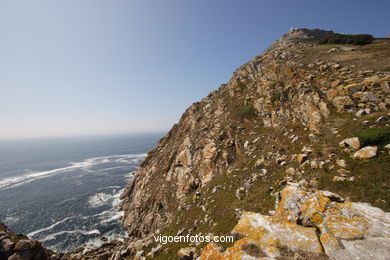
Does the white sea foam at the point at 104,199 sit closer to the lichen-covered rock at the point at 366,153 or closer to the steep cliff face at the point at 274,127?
the steep cliff face at the point at 274,127

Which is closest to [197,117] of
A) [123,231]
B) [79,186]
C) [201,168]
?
[201,168]

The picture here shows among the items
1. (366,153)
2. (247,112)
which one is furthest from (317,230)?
(247,112)

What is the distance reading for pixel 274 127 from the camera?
83.8ft

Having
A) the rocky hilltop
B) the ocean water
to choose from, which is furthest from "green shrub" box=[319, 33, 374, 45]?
the ocean water

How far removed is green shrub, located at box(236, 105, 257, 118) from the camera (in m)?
32.2

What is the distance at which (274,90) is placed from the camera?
30438 mm

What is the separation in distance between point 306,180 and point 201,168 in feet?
58.7

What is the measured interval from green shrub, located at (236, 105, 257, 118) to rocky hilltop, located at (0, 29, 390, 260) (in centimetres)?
31

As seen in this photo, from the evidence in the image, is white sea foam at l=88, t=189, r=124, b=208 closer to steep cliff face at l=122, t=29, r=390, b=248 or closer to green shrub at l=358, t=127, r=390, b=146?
steep cliff face at l=122, t=29, r=390, b=248

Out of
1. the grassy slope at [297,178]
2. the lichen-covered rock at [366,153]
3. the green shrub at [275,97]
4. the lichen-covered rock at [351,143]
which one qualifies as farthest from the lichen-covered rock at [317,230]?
the green shrub at [275,97]

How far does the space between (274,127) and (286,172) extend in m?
12.0

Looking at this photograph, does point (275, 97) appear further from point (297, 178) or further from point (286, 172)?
point (297, 178)

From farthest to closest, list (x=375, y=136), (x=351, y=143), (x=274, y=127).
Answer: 1. (x=274, y=127)
2. (x=351, y=143)
3. (x=375, y=136)

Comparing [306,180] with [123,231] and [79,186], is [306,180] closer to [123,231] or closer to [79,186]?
[123,231]
